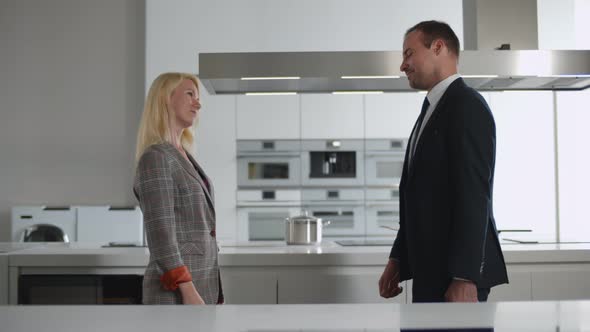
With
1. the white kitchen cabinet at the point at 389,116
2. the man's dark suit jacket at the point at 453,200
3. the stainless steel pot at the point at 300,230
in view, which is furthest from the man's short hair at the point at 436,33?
the white kitchen cabinet at the point at 389,116

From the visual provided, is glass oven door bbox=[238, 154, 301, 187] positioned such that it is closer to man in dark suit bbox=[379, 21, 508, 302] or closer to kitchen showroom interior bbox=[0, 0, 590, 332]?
kitchen showroom interior bbox=[0, 0, 590, 332]

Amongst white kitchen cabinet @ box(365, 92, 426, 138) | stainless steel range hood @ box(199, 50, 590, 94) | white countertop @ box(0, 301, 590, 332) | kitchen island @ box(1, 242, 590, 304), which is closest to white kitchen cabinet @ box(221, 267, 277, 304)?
kitchen island @ box(1, 242, 590, 304)

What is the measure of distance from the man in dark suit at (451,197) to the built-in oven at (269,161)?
9.53 ft

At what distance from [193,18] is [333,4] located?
1044 millimetres

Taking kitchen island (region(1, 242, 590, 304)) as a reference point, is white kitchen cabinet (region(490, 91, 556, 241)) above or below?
above

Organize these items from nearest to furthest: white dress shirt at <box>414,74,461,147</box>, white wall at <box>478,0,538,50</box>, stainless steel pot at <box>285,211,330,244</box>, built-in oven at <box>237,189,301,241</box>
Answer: white dress shirt at <box>414,74,461,147</box> → white wall at <box>478,0,538,50</box> → stainless steel pot at <box>285,211,330,244</box> → built-in oven at <box>237,189,301,241</box>

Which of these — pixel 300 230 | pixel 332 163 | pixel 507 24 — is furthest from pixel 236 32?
pixel 507 24

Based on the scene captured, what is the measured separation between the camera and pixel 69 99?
5.29 m

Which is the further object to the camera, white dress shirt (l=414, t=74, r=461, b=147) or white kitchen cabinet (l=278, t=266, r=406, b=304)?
white kitchen cabinet (l=278, t=266, r=406, b=304)

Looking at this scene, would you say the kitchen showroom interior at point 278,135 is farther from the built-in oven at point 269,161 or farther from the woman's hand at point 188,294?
the woman's hand at point 188,294

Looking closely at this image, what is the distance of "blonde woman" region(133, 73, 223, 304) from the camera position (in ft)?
5.57

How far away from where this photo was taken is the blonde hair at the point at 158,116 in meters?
1.83

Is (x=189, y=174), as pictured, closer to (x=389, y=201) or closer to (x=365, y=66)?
(x=365, y=66)

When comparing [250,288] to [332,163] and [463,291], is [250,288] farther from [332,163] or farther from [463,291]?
[332,163]
